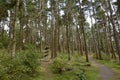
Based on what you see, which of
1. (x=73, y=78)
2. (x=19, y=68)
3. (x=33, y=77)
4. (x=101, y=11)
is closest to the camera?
(x=19, y=68)

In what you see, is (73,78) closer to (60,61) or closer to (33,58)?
(60,61)

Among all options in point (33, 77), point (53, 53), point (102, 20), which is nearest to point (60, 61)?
point (33, 77)

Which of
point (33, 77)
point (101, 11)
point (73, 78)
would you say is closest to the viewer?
point (33, 77)

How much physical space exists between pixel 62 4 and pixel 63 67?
20982 mm

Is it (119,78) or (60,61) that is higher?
(60,61)

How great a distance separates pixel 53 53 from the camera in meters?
24.5

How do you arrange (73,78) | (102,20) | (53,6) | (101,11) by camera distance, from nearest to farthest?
1. (73,78)
2. (53,6)
3. (101,11)
4. (102,20)

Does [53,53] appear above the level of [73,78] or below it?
above

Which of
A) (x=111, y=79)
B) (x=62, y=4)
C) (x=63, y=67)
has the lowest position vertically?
(x=111, y=79)

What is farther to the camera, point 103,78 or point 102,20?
point 102,20

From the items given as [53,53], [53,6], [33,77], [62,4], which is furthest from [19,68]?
[62,4]

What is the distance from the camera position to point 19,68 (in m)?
10.2

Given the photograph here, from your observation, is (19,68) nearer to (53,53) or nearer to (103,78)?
(103,78)

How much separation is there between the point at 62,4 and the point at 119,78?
22572 millimetres
